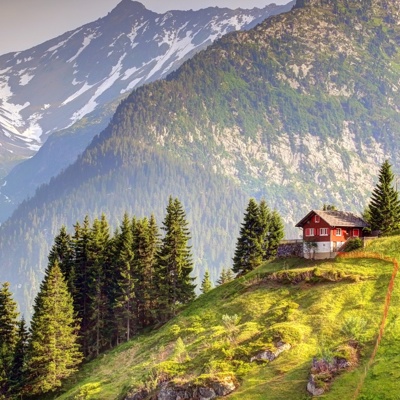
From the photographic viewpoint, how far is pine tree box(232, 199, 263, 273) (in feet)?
404

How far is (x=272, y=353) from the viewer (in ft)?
234

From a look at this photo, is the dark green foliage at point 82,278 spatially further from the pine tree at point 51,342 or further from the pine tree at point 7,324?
the pine tree at point 7,324

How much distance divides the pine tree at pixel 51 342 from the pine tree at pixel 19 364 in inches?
44.5

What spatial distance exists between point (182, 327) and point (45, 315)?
20804 millimetres

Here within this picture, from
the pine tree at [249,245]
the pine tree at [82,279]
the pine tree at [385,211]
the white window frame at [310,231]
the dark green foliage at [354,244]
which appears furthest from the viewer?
the pine tree at [249,245]

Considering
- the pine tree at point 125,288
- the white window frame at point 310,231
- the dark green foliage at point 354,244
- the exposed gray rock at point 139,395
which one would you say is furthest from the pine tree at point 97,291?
the dark green foliage at point 354,244

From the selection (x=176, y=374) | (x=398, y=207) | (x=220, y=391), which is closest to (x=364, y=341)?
(x=220, y=391)

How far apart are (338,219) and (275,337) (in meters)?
37.7

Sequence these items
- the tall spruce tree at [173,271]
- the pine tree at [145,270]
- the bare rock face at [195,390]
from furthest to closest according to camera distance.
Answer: the pine tree at [145,270], the tall spruce tree at [173,271], the bare rock face at [195,390]

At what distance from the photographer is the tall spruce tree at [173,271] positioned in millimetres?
111875

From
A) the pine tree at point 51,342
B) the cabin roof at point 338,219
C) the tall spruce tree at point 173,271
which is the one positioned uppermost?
the cabin roof at point 338,219

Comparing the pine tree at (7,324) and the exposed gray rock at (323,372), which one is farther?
the pine tree at (7,324)

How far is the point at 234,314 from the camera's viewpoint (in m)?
89.3

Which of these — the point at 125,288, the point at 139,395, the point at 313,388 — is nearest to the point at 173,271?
the point at 125,288
